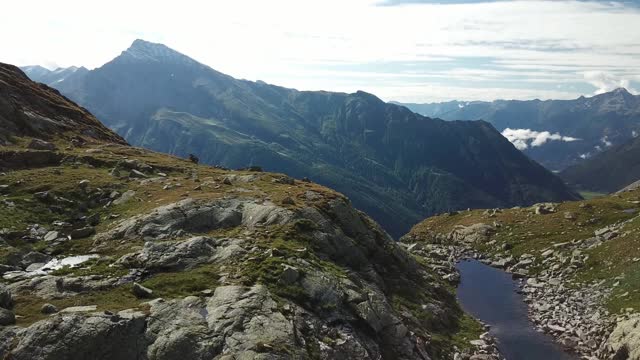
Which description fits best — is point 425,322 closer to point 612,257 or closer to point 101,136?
point 612,257

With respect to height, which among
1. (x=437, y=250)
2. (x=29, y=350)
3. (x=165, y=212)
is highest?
(x=165, y=212)

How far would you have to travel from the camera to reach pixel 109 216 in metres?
49.9

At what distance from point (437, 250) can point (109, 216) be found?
224ft

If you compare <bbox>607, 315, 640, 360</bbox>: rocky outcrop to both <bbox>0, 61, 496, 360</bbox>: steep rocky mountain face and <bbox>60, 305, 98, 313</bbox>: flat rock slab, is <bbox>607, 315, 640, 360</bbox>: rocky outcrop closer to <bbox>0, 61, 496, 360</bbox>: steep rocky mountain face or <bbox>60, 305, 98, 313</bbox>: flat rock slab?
<bbox>0, 61, 496, 360</bbox>: steep rocky mountain face

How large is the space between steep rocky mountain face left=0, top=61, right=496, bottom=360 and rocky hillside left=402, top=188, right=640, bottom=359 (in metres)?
13.9

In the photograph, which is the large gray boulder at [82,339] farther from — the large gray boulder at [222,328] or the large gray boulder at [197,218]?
the large gray boulder at [197,218]

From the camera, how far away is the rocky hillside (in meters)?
54.3

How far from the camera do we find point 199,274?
1485 inches

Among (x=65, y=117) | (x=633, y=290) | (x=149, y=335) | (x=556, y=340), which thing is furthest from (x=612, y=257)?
(x=65, y=117)

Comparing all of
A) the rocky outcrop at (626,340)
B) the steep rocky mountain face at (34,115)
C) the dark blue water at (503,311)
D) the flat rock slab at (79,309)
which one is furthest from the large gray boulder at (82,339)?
the steep rocky mountain face at (34,115)

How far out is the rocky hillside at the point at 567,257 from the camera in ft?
178

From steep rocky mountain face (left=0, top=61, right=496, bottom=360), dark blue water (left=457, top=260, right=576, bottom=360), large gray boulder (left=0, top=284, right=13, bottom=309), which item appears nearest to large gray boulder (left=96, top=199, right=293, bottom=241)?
steep rocky mountain face (left=0, top=61, right=496, bottom=360)

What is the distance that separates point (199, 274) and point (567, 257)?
6610 cm

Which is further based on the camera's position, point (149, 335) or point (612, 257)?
point (612, 257)
